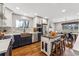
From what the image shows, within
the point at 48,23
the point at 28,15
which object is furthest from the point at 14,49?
the point at 48,23

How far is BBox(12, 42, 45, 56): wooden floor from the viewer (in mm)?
1628

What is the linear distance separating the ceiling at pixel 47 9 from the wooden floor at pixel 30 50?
1.86ft

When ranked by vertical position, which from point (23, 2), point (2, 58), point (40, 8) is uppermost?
point (23, 2)

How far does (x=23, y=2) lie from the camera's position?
64.4 inches

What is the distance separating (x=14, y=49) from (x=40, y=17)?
2.33ft

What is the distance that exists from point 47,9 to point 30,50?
0.78 m

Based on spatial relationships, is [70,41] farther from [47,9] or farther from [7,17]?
[7,17]

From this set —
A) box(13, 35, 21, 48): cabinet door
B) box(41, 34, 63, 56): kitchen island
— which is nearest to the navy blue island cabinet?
box(13, 35, 21, 48): cabinet door

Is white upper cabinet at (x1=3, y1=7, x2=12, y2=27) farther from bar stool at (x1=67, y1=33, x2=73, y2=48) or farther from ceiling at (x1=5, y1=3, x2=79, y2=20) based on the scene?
bar stool at (x1=67, y1=33, x2=73, y2=48)

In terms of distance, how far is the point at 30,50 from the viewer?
1.66 meters

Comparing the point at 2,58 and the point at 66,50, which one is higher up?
the point at 66,50

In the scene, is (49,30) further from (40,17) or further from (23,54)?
(23,54)

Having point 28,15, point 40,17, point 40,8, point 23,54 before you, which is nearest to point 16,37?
point 23,54

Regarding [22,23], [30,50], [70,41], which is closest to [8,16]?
[22,23]
